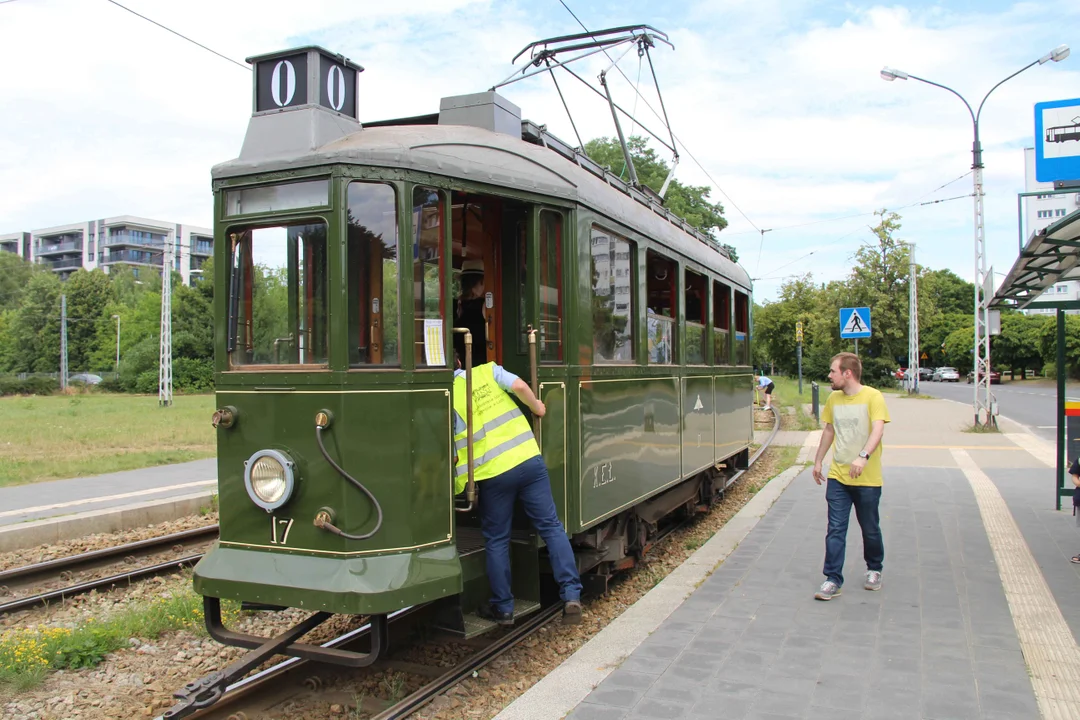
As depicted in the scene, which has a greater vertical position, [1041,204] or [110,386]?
[1041,204]

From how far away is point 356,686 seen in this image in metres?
4.61

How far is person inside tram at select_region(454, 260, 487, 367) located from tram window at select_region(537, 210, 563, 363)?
413 mm

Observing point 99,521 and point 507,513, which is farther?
point 99,521

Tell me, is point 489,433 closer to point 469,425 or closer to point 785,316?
point 469,425

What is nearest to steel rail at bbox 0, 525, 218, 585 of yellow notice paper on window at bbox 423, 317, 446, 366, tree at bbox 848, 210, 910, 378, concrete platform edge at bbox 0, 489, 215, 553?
concrete platform edge at bbox 0, 489, 215, 553

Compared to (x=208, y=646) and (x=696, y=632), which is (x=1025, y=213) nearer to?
(x=696, y=632)

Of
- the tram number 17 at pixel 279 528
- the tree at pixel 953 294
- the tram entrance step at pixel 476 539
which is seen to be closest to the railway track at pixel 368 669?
the tram entrance step at pixel 476 539

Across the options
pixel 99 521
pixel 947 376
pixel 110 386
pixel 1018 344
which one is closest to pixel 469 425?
pixel 99 521

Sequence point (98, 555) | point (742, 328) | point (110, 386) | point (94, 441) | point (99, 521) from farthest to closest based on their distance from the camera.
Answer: point (110, 386), point (94, 441), point (742, 328), point (99, 521), point (98, 555)

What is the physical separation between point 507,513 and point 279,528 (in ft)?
4.05

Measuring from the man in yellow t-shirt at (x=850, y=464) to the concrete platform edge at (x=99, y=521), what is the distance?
303 inches

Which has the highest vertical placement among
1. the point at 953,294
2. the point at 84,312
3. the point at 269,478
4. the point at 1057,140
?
the point at 953,294

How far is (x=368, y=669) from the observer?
15.9 feet

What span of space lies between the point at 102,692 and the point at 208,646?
2.79 ft
